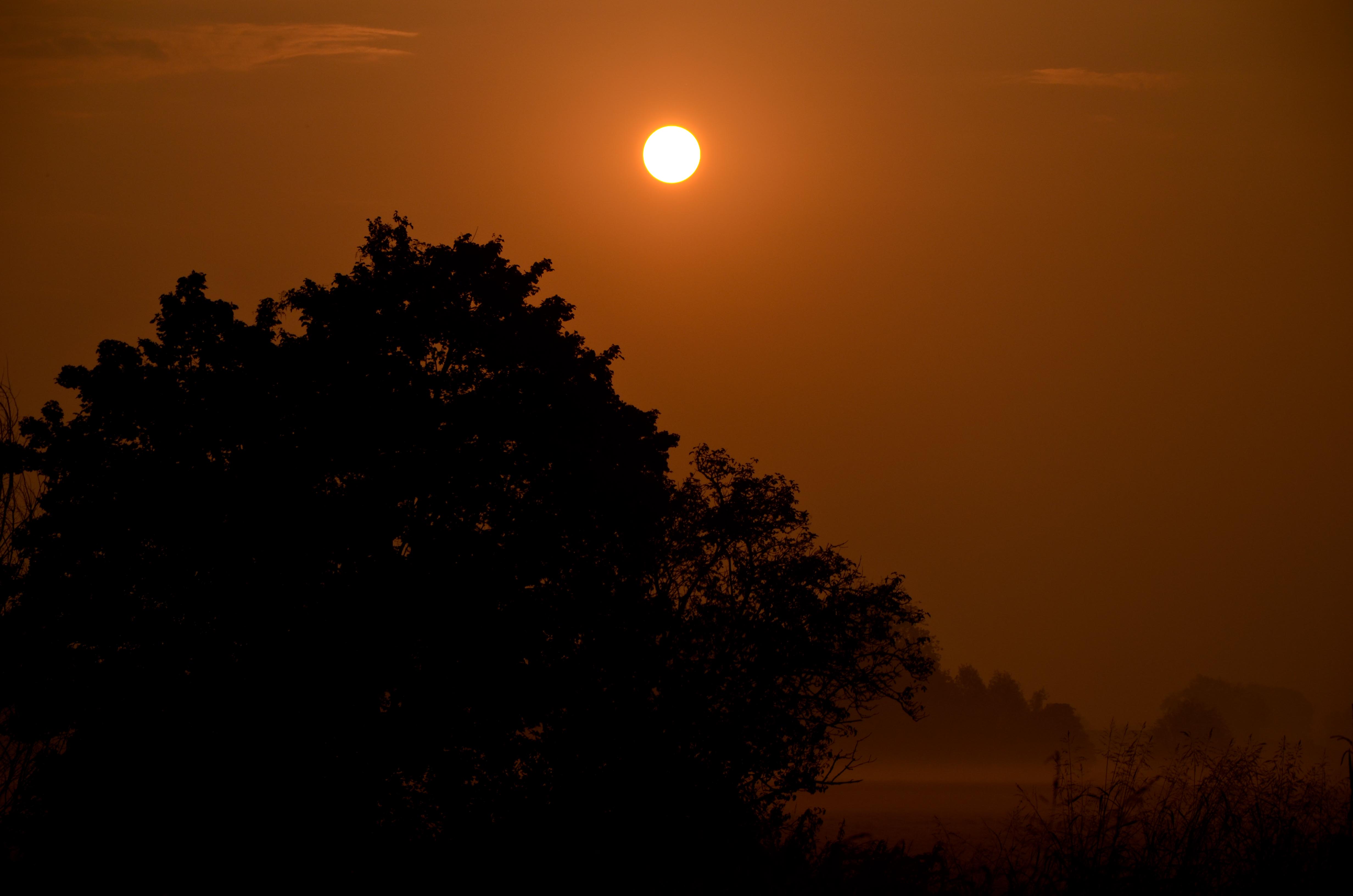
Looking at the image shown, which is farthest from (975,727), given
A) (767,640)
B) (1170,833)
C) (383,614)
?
(1170,833)

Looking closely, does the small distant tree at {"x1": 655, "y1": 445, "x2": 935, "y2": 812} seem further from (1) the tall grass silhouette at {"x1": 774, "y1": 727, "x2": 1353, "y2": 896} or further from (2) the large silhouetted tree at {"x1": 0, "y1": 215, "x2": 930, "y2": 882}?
(1) the tall grass silhouette at {"x1": 774, "y1": 727, "x2": 1353, "y2": 896}

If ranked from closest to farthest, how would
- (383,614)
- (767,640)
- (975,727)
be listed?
(383,614) → (767,640) → (975,727)

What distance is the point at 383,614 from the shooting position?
18641 mm

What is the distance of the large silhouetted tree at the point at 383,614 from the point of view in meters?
17.8

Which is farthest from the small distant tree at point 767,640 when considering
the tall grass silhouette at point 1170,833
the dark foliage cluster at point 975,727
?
the dark foliage cluster at point 975,727

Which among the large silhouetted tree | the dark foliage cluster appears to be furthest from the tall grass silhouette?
the dark foliage cluster

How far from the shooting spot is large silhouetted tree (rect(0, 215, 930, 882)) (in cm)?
1778

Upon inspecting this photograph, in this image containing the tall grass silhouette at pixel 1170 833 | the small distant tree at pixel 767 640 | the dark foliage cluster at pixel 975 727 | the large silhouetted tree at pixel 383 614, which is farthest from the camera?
the dark foliage cluster at pixel 975 727

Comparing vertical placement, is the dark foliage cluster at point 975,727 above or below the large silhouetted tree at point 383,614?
above

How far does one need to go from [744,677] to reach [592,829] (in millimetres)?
5190

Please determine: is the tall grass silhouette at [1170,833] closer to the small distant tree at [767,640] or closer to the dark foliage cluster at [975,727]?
the small distant tree at [767,640]

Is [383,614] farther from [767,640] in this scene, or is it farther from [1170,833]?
[1170,833]

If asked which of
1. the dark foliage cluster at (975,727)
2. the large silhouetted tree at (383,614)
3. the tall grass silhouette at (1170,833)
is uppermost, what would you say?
the dark foliage cluster at (975,727)

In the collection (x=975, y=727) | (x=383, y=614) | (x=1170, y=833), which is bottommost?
(x=1170, y=833)
